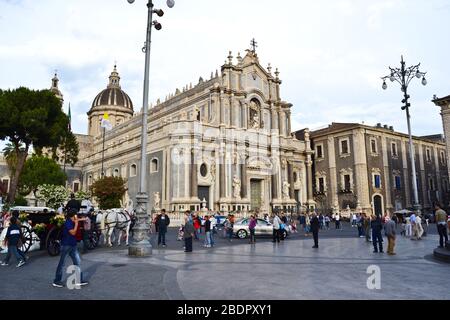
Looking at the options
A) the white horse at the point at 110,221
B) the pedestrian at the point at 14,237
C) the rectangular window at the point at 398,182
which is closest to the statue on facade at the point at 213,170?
the white horse at the point at 110,221

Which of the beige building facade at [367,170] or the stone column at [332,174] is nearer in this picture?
the beige building facade at [367,170]

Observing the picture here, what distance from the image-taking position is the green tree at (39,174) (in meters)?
44.2

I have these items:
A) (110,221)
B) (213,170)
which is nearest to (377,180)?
(213,170)

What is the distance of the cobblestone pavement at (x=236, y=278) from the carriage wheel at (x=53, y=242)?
66 cm

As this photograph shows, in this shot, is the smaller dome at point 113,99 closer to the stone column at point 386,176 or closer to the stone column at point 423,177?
the stone column at point 386,176

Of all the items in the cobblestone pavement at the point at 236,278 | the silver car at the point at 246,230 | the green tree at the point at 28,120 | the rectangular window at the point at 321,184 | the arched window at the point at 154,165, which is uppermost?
the green tree at the point at 28,120

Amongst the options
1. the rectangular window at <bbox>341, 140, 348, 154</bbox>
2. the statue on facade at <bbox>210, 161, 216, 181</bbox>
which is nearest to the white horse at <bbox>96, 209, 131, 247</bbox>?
the statue on facade at <bbox>210, 161, 216, 181</bbox>

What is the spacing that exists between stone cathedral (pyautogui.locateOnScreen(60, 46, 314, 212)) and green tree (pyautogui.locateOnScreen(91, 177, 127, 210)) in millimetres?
2013

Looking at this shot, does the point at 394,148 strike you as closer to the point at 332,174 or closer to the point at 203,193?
the point at 332,174

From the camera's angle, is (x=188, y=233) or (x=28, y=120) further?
(x=28, y=120)

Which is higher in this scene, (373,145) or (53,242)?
(373,145)

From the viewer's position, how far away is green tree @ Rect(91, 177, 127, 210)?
41031 millimetres

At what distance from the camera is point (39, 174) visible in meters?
44.3

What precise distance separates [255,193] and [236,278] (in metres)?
35.2
